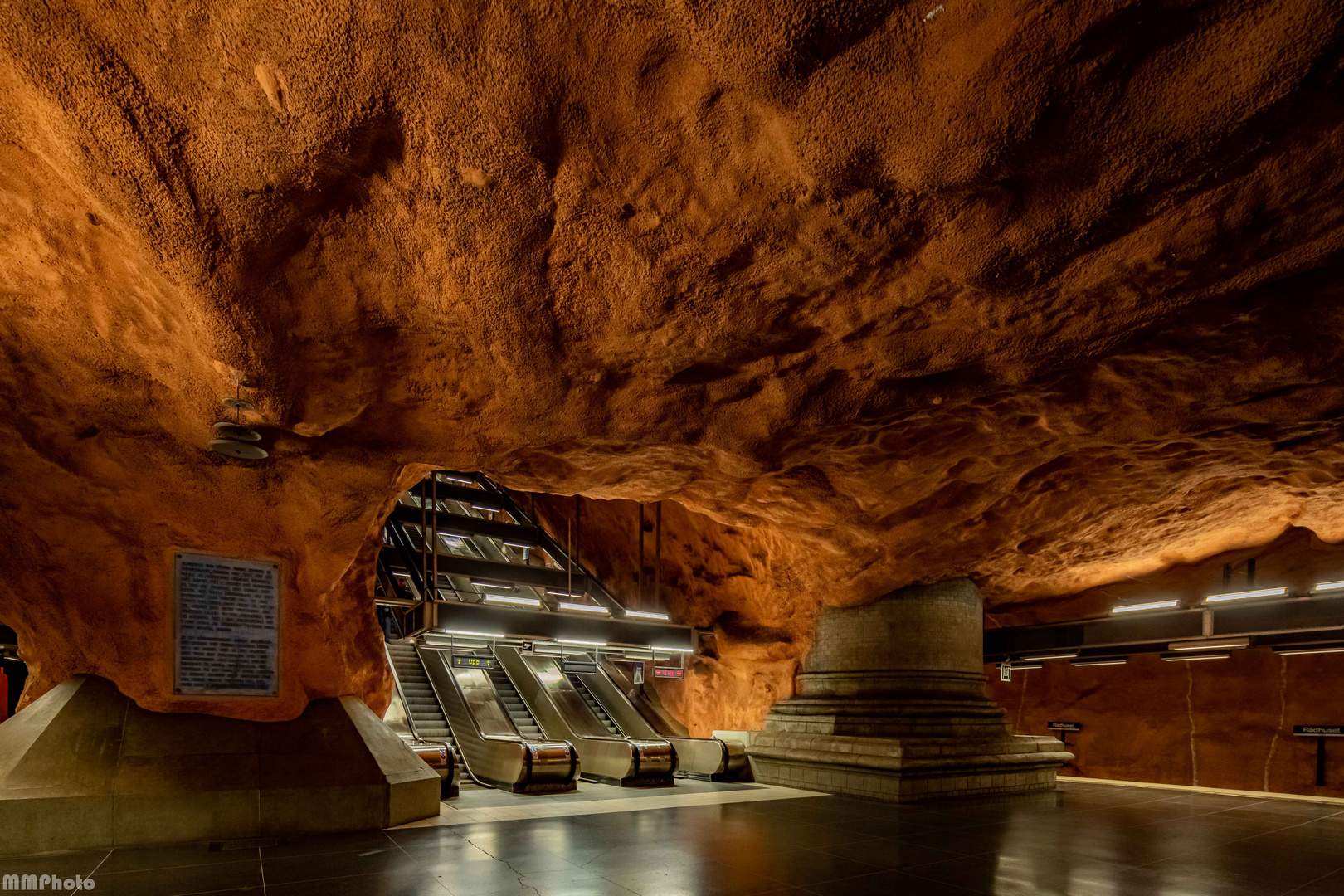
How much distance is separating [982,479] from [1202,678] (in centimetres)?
738

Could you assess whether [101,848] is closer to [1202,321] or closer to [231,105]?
[231,105]

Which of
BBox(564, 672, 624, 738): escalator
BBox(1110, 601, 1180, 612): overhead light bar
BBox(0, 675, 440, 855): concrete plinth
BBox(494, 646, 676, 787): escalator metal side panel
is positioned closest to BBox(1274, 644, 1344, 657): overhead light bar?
BBox(1110, 601, 1180, 612): overhead light bar

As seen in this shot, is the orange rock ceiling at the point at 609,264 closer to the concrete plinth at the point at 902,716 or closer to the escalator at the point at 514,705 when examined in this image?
the concrete plinth at the point at 902,716

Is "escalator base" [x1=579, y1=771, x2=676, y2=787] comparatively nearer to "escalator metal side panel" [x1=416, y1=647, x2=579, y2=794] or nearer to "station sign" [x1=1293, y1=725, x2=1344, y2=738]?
"escalator metal side panel" [x1=416, y1=647, x2=579, y2=794]

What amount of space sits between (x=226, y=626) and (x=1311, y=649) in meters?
13.8

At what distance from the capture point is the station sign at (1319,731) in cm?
1087

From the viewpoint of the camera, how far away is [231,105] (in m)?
3.90

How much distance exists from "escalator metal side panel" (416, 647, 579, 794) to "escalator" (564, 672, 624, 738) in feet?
6.39

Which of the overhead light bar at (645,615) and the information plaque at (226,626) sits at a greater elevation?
the information plaque at (226,626)

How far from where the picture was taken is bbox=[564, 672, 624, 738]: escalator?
13852 millimetres

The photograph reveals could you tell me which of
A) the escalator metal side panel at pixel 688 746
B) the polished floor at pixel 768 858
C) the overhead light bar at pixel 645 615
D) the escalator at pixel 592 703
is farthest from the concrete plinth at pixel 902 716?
the escalator at pixel 592 703

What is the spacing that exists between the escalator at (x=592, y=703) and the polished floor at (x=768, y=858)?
17.2 feet

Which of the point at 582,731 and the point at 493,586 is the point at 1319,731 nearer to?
the point at 582,731

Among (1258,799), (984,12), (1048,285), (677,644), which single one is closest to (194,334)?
(984,12)
